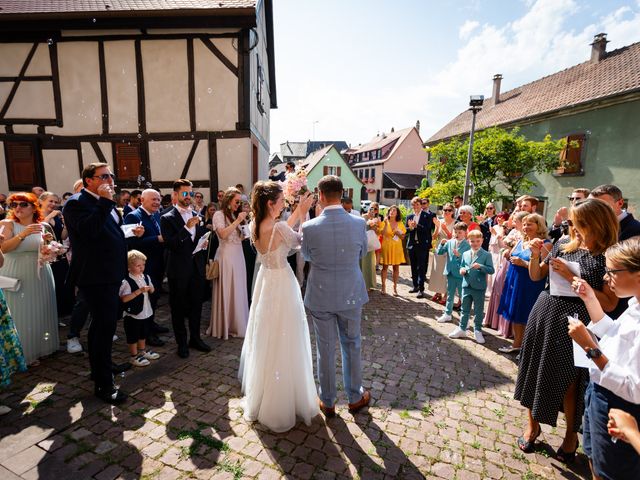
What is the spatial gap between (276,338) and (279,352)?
0.43 feet

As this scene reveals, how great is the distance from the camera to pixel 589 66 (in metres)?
20.6

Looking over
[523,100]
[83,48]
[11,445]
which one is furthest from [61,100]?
[523,100]

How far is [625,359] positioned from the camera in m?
1.80

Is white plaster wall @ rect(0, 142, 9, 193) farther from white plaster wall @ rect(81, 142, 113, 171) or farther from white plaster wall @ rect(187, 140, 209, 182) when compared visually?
white plaster wall @ rect(187, 140, 209, 182)

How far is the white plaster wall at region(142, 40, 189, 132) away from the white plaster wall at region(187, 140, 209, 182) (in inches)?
30.6

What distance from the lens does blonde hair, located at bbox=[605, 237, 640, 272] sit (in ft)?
5.69

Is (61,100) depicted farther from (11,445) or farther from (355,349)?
(355,349)

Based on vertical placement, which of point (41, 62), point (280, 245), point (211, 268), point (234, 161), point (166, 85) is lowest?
point (211, 268)

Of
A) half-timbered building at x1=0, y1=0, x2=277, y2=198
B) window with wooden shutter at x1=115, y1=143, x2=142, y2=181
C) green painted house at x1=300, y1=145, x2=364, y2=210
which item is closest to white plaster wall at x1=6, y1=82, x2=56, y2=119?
half-timbered building at x1=0, y1=0, x2=277, y2=198

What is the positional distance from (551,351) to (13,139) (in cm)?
1421

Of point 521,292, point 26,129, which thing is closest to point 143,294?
point 521,292

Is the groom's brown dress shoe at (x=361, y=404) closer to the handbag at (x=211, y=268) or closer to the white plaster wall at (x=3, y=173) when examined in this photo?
the handbag at (x=211, y=268)

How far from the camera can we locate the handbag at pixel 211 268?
4988 mm

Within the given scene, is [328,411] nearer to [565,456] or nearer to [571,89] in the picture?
[565,456]
